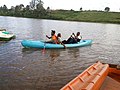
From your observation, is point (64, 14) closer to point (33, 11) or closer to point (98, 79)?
point (33, 11)

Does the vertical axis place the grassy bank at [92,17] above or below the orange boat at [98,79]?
below

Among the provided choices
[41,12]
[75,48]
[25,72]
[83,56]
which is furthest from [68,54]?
[41,12]

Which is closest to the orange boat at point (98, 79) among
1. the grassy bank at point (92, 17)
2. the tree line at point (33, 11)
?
the grassy bank at point (92, 17)

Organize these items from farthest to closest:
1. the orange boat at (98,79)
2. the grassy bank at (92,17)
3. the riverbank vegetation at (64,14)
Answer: the riverbank vegetation at (64,14) → the grassy bank at (92,17) → the orange boat at (98,79)

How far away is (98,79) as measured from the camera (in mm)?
8719

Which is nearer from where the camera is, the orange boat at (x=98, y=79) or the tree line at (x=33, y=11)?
the orange boat at (x=98, y=79)

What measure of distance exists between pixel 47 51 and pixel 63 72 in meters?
6.68

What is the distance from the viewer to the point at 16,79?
11406 millimetres

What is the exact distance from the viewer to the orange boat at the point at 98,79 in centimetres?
794

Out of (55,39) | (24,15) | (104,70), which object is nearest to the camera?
(104,70)

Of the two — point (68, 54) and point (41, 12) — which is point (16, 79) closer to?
point (68, 54)

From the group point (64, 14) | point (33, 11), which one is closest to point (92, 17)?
point (64, 14)

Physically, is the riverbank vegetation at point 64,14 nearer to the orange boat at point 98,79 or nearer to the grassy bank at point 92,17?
the grassy bank at point 92,17

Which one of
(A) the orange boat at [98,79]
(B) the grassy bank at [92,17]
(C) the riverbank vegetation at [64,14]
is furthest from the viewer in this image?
(C) the riverbank vegetation at [64,14]
